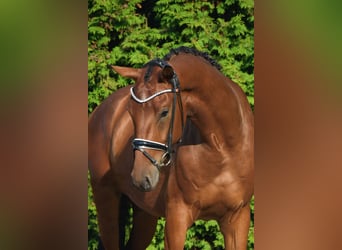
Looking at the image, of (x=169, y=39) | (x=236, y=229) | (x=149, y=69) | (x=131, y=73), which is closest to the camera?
(x=149, y=69)

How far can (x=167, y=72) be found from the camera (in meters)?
2.70

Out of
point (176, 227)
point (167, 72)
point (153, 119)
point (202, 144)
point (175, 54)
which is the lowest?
point (176, 227)

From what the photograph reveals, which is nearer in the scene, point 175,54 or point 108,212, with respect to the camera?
point 175,54

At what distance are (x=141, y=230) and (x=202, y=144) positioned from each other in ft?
4.65

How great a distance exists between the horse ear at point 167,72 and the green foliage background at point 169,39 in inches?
85.0

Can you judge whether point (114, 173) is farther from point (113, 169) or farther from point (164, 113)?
point (164, 113)

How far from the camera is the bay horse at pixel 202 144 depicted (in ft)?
9.05

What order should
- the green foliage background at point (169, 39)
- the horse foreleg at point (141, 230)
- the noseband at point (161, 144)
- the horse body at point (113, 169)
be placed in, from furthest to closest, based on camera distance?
1. the green foliage background at point (169, 39)
2. the horse foreleg at point (141, 230)
3. the horse body at point (113, 169)
4. the noseband at point (161, 144)

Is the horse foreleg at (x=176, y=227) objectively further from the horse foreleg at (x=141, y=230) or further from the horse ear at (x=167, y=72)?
the horse foreleg at (x=141, y=230)

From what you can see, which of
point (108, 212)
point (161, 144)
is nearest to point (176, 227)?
point (161, 144)

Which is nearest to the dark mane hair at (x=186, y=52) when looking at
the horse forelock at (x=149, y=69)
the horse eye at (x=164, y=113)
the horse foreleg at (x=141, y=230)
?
the horse forelock at (x=149, y=69)
